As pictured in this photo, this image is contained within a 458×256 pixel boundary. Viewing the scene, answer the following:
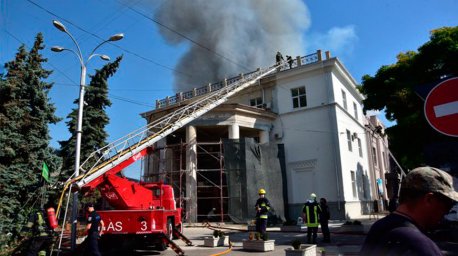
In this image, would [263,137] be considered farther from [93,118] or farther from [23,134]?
[23,134]

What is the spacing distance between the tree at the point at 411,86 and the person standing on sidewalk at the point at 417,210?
14.3 m

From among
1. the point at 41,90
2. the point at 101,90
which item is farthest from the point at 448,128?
the point at 101,90

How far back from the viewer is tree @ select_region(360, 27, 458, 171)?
52.3 ft

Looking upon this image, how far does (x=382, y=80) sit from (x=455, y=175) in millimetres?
18533

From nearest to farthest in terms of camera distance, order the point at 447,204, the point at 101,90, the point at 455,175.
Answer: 1. the point at 447,204
2. the point at 455,175
3. the point at 101,90

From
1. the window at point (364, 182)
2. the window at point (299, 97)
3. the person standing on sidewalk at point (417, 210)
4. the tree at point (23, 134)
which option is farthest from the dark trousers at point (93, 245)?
the window at point (364, 182)

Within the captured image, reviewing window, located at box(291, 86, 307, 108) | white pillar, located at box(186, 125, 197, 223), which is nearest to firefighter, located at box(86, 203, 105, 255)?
white pillar, located at box(186, 125, 197, 223)

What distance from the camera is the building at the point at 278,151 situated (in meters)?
23.8

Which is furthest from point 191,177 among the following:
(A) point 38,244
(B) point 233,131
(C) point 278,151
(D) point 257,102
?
(A) point 38,244

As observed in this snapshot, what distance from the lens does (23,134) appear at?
15.2 metres

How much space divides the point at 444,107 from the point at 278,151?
2403 centimetres

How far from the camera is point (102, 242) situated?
1144cm

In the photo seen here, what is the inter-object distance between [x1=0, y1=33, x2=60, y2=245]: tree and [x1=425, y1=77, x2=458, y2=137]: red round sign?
1340 centimetres

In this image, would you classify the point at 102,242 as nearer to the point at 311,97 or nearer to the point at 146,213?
the point at 146,213
